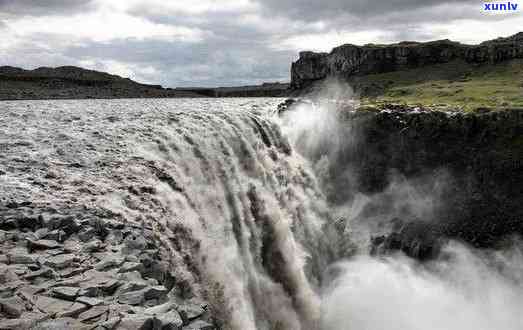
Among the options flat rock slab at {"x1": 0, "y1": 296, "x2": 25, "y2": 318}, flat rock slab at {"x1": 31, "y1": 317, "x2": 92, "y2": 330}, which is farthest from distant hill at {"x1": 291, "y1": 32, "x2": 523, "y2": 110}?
flat rock slab at {"x1": 0, "y1": 296, "x2": 25, "y2": 318}

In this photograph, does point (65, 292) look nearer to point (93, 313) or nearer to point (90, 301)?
point (90, 301)

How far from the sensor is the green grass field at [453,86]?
6209 cm

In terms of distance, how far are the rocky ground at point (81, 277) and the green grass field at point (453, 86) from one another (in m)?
47.4

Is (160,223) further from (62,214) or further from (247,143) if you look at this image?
(247,143)

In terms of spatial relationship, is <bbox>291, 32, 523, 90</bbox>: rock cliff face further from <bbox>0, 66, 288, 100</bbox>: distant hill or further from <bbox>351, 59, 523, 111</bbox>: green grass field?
<bbox>0, 66, 288, 100</bbox>: distant hill

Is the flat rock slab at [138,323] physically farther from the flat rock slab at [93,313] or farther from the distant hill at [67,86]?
the distant hill at [67,86]

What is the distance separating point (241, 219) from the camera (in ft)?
95.9

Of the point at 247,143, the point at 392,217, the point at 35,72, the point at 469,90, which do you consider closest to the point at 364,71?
the point at 469,90

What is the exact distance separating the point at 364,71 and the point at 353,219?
114924 millimetres

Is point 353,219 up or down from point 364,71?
down

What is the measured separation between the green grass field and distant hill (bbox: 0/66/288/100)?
63.9m

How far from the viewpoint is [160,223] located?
21266mm

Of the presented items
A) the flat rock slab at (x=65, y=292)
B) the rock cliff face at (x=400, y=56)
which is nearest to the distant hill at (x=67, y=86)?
the rock cliff face at (x=400, y=56)

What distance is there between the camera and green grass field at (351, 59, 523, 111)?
62088 millimetres
